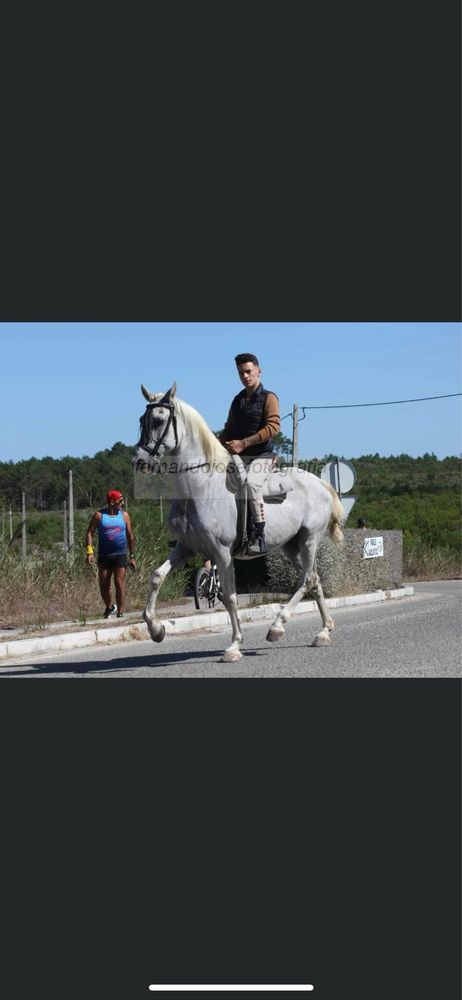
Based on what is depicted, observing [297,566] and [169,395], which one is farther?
[297,566]

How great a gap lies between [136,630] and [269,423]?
450 cm

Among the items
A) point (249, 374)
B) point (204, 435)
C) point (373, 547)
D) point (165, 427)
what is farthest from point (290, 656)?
point (373, 547)

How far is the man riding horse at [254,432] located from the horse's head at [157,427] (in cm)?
86

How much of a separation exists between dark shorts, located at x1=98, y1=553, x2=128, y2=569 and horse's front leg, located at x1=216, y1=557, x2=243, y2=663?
3784mm

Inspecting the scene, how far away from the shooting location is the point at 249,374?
32.9 feet

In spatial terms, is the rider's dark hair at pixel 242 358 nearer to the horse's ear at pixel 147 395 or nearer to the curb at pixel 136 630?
the horse's ear at pixel 147 395

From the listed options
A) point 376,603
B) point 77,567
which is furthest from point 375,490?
point 77,567

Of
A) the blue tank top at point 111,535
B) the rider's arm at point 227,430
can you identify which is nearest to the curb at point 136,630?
the blue tank top at point 111,535

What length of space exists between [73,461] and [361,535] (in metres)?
25.0

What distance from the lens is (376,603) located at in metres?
21.1

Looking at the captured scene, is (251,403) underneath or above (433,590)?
above

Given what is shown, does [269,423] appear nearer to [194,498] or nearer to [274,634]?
[194,498]

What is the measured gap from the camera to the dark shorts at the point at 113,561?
46.0 ft
